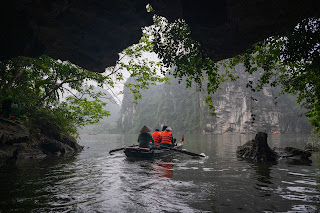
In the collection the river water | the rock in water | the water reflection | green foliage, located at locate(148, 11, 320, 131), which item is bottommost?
the water reflection

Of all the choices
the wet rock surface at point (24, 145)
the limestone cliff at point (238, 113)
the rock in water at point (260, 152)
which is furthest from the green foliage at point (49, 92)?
the limestone cliff at point (238, 113)

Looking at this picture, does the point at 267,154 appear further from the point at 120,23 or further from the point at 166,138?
the point at 120,23

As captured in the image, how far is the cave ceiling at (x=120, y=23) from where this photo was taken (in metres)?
4.33

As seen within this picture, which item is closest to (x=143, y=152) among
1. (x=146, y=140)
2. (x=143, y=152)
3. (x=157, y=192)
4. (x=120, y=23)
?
(x=143, y=152)

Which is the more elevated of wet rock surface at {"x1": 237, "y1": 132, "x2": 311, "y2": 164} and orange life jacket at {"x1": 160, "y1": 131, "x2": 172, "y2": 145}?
orange life jacket at {"x1": 160, "y1": 131, "x2": 172, "y2": 145}

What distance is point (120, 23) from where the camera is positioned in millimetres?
6441

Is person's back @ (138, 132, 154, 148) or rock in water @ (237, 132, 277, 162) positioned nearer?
rock in water @ (237, 132, 277, 162)

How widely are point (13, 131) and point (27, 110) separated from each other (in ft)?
15.9

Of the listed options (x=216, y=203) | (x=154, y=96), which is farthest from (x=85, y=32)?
(x=154, y=96)

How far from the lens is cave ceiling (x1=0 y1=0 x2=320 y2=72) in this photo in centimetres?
433

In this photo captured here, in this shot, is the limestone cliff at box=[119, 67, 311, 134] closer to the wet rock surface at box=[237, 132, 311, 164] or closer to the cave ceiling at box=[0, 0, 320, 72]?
the wet rock surface at box=[237, 132, 311, 164]

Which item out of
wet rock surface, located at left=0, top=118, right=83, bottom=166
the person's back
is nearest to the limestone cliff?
the person's back

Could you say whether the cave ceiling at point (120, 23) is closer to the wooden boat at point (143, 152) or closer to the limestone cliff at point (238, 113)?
the wooden boat at point (143, 152)

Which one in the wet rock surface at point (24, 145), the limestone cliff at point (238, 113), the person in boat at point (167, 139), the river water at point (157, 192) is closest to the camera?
the river water at point (157, 192)
